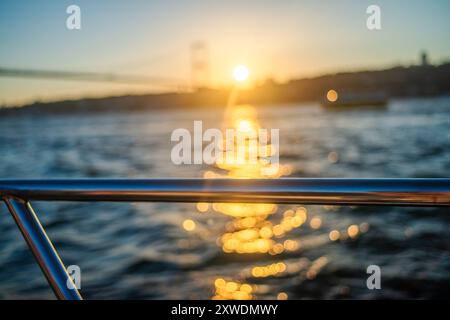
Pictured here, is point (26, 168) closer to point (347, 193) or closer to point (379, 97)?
point (347, 193)

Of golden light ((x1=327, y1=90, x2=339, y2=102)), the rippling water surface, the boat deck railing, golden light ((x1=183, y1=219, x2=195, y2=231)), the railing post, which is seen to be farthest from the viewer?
golden light ((x1=327, y1=90, x2=339, y2=102))

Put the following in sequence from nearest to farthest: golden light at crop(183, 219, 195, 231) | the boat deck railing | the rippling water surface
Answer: the boat deck railing → the rippling water surface → golden light at crop(183, 219, 195, 231)

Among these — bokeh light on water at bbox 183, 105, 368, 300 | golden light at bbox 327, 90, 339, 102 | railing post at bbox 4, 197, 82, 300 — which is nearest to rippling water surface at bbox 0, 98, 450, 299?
bokeh light on water at bbox 183, 105, 368, 300

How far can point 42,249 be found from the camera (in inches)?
25.4

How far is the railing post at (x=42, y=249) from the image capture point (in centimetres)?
63

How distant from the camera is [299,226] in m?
5.06

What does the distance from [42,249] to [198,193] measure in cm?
25

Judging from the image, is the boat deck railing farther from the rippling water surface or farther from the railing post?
the rippling water surface

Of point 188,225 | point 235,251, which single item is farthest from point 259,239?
point 188,225

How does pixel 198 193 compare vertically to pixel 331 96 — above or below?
below

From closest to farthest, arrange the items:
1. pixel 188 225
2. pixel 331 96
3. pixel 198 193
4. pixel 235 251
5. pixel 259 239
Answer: pixel 198 193 < pixel 235 251 < pixel 259 239 < pixel 188 225 < pixel 331 96

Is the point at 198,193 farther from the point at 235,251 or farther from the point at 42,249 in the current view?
the point at 235,251

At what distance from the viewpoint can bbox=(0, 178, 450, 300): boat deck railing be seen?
0.50 meters
